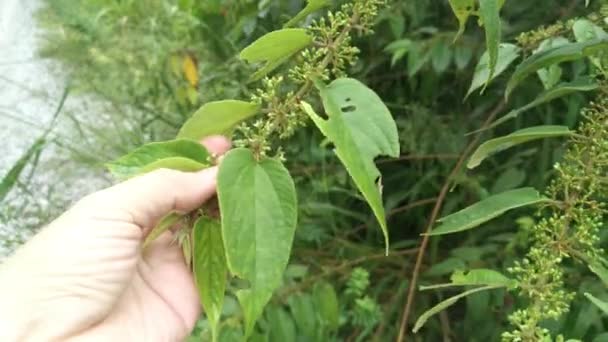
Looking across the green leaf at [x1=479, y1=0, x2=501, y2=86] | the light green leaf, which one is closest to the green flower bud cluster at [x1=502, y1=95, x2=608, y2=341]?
the light green leaf

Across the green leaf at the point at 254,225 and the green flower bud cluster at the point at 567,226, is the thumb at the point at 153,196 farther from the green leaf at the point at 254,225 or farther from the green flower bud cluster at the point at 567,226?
the green flower bud cluster at the point at 567,226

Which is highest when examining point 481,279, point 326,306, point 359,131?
point 359,131

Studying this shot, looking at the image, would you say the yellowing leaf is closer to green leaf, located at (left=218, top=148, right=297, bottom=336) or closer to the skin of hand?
the skin of hand

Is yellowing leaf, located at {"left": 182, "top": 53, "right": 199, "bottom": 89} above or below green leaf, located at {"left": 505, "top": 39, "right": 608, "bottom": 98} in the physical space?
above

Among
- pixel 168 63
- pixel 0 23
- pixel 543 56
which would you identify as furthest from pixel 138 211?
pixel 0 23

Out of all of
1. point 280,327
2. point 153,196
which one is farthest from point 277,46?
point 280,327

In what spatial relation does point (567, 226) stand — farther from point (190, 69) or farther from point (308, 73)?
point (190, 69)
